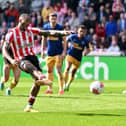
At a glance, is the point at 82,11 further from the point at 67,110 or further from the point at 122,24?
the point at 67,110

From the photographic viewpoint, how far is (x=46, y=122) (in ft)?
39.7

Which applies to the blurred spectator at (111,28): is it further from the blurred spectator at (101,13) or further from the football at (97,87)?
the football at (97,87)

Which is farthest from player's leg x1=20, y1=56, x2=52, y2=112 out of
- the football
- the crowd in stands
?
the crowd in stands

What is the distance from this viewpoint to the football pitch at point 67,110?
12148mm

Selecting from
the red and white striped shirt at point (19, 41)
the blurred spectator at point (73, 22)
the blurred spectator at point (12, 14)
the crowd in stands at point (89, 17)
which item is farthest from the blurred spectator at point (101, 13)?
the red and white striped shirt at point (19, 41)

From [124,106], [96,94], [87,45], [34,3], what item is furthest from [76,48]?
[34,3]

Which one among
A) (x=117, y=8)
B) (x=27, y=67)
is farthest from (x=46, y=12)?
(x=27, y=67)

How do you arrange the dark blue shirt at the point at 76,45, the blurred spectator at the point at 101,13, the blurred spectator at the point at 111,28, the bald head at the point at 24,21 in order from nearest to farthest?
the bald head at the point at 24,21, the dark blue shirt at the point at 76,45, the blurred spectator at the point at 111,28, the blurred spectator at the point at 101,13

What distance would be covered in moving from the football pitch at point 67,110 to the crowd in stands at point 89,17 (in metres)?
10.6

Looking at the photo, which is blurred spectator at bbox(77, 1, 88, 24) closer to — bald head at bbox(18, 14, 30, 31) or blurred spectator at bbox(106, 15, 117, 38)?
blurred spectator at bbox(106, 15, 117, 38)

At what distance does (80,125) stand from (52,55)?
8528mm

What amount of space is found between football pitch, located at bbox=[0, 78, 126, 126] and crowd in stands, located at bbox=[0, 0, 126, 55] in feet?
34.7

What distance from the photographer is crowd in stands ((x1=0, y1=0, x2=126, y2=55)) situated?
30.0m

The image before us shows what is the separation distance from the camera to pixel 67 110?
14.4 metres
